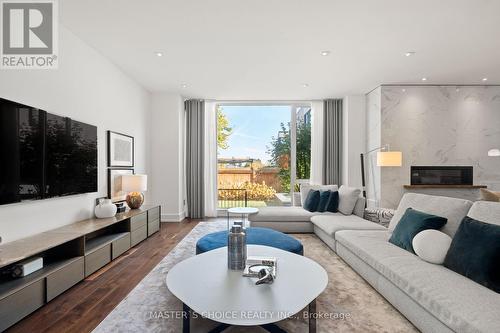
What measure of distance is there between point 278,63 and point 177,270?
3246mm

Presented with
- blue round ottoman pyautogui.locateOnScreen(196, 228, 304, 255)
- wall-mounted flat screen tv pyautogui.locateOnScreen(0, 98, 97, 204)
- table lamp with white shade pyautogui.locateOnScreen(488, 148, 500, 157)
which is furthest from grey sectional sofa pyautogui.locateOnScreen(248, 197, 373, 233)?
table lamp with white shade pyautogui.locateOnScreen(488, 148, 500, 157)

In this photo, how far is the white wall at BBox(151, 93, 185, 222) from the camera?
552cm

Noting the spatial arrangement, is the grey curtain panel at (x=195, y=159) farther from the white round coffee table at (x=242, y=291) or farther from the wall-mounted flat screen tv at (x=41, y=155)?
the white round coffee table at (x=242, y=291)

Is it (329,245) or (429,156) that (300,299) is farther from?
(429,156)

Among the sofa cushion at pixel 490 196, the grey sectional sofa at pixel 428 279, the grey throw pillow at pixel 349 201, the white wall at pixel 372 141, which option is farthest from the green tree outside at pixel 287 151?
the sofa cushion at pixel 490 196

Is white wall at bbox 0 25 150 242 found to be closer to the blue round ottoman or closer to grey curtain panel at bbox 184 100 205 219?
grey curtain panel at bbox 184 100 205 219

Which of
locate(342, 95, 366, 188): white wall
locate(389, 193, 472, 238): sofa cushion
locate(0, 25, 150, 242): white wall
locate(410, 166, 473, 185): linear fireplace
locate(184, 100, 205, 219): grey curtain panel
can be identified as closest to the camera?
locate(389, 193, 472, 238): sofa cushion

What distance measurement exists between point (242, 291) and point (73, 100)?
2.98 meters

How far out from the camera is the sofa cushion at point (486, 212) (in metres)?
1.87

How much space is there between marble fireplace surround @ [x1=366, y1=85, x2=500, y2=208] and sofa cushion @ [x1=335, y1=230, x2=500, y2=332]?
Answer: 127 inches

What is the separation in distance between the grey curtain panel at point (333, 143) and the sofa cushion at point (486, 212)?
3.91 m

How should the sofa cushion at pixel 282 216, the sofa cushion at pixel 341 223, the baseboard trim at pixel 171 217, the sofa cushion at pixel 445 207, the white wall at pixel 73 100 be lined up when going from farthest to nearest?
the baseboard trim at pixel 171 217 < the sofa cushion at pixel 282 216 < the sofa cushion at pixel 341 223 < the white wall at pixel 73 100 < the sofa cushion at pixel 445 207
